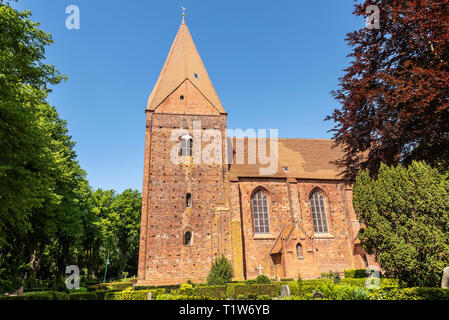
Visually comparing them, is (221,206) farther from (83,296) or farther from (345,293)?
(345,293)

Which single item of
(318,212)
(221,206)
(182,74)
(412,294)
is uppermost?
(182,74)

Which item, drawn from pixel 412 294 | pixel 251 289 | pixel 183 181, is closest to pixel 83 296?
pixel 183 181

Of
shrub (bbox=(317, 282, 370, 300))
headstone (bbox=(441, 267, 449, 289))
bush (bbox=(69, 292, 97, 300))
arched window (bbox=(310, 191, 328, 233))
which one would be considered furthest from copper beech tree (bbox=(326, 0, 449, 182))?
bush (bbox=(69, 292, 97, 300))

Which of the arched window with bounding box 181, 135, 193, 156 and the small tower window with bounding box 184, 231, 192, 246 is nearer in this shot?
the small tower window with bounding box 184, 231, 192, 246

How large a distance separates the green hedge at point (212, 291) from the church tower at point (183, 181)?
11.3ft

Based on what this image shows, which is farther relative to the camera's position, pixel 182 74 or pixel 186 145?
pixel 182 74

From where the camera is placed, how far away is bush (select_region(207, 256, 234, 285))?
57.3ft

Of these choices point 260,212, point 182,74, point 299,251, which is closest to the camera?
point 299,251

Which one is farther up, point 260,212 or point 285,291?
point 260,212

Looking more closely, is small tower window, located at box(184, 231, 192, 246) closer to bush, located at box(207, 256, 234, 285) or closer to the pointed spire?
bush, located at box(207, 256, 234, 285)

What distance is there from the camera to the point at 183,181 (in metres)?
22.0

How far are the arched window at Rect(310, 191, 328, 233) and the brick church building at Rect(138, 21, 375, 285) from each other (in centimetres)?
9

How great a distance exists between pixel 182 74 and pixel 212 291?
18.7 metres
